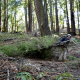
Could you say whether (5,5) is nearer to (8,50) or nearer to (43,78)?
(8,50)

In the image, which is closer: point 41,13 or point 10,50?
point 10,50

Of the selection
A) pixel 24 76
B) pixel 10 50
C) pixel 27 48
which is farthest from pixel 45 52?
pixel 24 76

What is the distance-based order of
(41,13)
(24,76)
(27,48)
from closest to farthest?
(24,76), (27,48), (41,13)

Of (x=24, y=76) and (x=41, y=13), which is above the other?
(x=41, y=13)

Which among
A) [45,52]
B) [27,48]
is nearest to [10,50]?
[27,48]

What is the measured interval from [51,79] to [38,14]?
8.95 meters

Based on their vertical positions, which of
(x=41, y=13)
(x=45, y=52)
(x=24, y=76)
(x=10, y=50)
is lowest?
(x=45, y=52)

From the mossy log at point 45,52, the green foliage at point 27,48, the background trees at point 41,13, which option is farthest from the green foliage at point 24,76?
the background trees at point 41,13

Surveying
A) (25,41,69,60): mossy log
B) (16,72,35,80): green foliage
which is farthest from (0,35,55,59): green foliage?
(16,72,35,80): green foliage

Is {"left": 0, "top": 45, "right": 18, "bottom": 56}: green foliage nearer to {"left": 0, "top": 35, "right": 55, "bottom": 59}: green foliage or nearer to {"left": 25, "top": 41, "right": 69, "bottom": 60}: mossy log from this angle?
{"left": 0, "top": 35, "right": 55, "bottom": 59}: green foliage

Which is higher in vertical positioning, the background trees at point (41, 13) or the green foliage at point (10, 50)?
the background trees at point (41, 13)

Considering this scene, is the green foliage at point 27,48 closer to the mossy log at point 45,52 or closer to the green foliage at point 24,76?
the mossy log at point 45,52

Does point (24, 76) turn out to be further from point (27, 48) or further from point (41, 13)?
point (41, 13)

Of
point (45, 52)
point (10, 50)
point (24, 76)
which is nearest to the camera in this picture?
point (24, 76)
